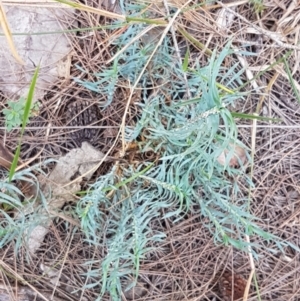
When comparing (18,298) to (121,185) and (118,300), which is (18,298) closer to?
(118,300)

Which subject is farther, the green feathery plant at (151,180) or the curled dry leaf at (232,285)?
the curled dry leaf at (232,285)

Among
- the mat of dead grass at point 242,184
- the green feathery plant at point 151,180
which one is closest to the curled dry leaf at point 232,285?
the mat of dead grass at point 242,184

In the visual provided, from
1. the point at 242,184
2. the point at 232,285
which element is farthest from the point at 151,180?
the point at 232,285

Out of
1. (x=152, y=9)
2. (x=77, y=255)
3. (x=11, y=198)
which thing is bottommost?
(x=77, y=255)

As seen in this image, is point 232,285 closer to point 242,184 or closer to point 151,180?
point 242,184

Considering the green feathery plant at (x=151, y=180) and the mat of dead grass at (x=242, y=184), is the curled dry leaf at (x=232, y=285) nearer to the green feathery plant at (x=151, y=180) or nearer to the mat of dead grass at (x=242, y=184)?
the mat of dead grass at (x=242, y=184)

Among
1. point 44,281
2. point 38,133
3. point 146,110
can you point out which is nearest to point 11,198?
point 38,133

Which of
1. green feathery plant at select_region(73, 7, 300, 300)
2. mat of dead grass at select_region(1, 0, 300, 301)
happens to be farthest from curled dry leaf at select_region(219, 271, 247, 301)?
green feathery plant at select_region(73, 7, 300, 300)
